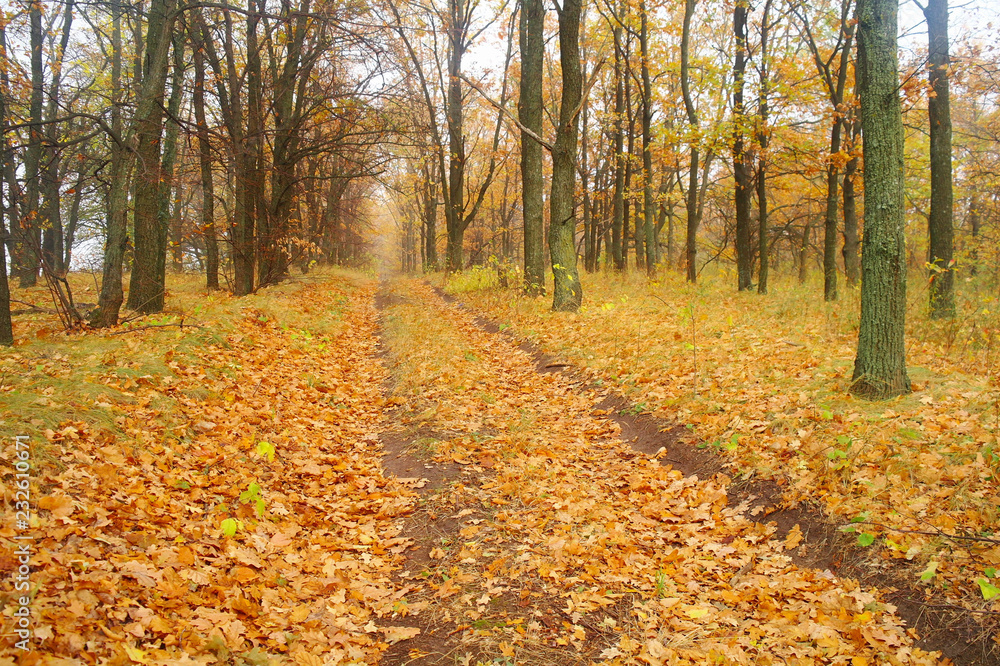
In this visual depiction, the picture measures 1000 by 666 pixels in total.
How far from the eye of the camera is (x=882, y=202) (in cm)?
561

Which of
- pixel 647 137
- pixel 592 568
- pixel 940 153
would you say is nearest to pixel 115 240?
pixel 592 568

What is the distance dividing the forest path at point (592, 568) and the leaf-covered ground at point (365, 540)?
0.02 metres

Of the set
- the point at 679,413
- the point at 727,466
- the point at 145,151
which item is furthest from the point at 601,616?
the point at 145,151

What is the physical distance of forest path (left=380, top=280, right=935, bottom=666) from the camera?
3.36 m

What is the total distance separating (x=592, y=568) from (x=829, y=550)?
1818 mm

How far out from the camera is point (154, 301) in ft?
36.8

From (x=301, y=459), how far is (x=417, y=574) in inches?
93.9

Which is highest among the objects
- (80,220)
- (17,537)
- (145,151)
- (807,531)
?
(80,220)

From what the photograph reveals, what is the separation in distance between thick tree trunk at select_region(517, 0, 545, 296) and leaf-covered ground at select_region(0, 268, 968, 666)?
7893 mm

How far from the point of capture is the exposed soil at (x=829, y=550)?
3096mm

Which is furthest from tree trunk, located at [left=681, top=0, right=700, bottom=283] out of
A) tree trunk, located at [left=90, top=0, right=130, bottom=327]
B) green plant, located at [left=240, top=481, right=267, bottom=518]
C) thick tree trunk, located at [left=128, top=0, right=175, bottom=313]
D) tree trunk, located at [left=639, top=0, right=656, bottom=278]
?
green plant, located at [left=240, top=481, right=267, bottom=518]

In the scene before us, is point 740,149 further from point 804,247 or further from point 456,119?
point 456,119

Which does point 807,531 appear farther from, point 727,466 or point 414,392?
point 414,392

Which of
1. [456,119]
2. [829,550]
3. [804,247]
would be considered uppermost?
[456,119]
